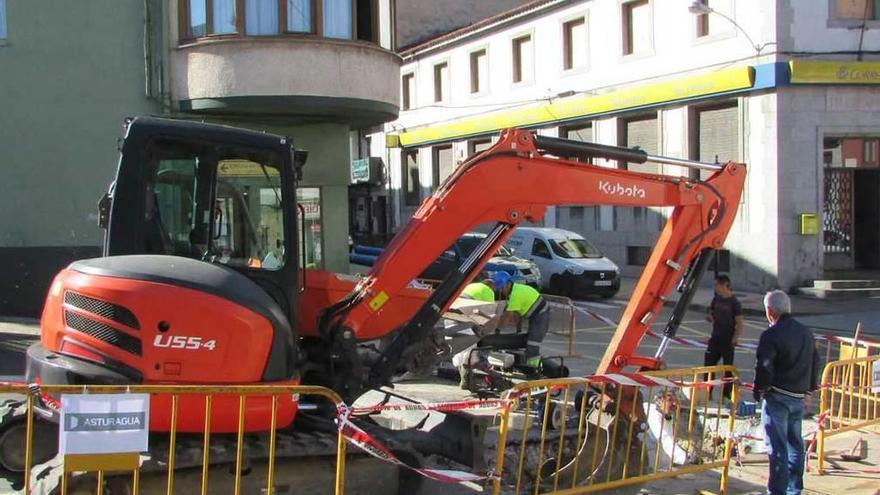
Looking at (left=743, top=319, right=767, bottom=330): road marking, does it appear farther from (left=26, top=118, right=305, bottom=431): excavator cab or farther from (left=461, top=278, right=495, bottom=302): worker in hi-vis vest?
(left=26, top=118, right=305, bottom=431): excavator cab

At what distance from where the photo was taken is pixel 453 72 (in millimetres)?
33844

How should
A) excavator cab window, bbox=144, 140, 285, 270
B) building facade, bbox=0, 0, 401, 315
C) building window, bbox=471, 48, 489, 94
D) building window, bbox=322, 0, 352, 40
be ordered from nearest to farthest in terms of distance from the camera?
excavator cab window, bbox=144, 140, 285, 270, building facade, bbox=0, 0, 401, 315, building window, bbox=322, 0, 352, 40, building window, bbox=471, 48, 489, 94

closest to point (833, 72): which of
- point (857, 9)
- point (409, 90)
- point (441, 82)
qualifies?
point (857, 9)

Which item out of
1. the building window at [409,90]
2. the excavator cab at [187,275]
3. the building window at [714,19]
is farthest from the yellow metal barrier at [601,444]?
the building window at [409,90]

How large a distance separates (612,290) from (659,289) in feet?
47.6

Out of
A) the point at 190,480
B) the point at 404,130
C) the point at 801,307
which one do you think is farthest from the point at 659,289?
the point at 404,130

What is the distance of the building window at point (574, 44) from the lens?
26812 mm

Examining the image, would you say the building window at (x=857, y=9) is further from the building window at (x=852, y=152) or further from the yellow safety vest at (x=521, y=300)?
the yellow safety vest at (x=521, y=300)

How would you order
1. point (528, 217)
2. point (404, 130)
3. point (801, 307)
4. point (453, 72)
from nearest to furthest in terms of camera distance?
point (528, 217), point (801, 307), point (453, 72), point (404, 130)

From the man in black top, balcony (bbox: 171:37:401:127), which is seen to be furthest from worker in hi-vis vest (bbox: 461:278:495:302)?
balcony (bbox: 171:37:401:127)

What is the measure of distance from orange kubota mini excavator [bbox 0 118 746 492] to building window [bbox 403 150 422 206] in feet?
103

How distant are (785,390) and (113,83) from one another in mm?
12287

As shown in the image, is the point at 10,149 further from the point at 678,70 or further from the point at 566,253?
the point at 678,70

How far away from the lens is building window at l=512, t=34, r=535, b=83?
29250mm
